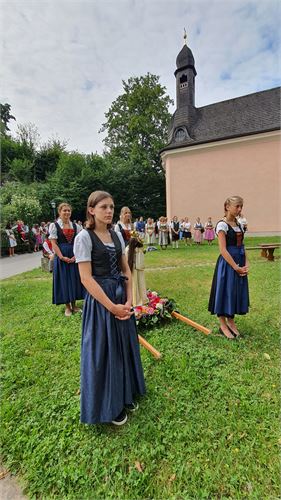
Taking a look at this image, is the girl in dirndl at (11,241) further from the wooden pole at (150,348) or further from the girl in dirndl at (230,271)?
the girl in dirndl at (230,271)

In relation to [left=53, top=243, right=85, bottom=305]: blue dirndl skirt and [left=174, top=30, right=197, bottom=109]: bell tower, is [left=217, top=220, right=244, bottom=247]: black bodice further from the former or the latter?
[left=174, top=30, right=197, bottom=109]: bell tower

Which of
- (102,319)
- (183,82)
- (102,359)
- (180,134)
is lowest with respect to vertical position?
(102,359)

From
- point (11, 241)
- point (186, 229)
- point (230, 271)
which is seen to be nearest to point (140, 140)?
point (186, 229)

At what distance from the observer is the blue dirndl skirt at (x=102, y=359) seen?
6.97ft

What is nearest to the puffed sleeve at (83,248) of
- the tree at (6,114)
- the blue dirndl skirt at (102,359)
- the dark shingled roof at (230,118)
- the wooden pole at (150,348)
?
the blue dirndl skirt at (102,359)

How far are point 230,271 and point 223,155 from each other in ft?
65.8

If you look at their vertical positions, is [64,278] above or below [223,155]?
below

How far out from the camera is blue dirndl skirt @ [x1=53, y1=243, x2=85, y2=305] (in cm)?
464

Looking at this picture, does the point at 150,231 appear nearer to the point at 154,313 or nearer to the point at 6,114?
the point at 154,313

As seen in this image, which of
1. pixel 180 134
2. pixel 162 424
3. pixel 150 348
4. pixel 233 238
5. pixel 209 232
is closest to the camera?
pixel 162 424

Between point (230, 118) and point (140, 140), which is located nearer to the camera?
point (230, 118)

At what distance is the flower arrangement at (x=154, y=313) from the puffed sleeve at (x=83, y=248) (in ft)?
7.99

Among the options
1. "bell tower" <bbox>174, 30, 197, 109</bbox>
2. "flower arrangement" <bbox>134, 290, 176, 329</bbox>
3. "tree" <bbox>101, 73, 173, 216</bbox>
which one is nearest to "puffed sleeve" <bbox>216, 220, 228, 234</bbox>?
"flower arrangement" <bbox>134, 290, 176, 329</bbox>

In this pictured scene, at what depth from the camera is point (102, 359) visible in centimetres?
213
